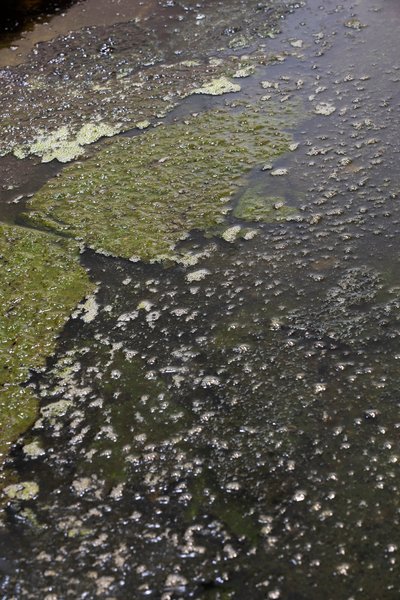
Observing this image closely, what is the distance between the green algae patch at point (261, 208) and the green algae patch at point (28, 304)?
643 mm

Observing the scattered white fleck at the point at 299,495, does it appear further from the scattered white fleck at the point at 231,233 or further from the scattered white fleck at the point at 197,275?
the scattered white fleck at the point at 231,233

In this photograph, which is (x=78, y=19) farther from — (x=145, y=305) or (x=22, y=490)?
(x=22, y=490)

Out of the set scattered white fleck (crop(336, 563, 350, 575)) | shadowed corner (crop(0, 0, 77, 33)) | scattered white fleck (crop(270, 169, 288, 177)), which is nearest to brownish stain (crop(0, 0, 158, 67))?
shadowed corner (crop(0, 0, 77, 33))

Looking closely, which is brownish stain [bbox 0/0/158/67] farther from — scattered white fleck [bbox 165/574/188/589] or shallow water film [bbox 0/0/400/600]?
scattered white fleck [bbox 165/574/188/589]

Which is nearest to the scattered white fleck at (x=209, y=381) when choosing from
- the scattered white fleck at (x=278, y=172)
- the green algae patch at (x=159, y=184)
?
the green algae patch at (x=159, y=184)

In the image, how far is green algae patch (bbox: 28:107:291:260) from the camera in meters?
2.58

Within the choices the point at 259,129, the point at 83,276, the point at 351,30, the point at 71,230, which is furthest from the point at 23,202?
the point at 351,30

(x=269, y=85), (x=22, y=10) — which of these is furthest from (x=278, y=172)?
(x=22, y=10)

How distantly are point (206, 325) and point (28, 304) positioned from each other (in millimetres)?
637

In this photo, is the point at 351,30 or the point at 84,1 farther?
the point at 84,1

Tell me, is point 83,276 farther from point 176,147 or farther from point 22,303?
point 176,147

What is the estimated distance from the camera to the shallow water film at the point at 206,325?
154 cm

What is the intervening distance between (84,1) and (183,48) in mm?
1118

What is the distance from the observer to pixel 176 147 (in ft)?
9.98
